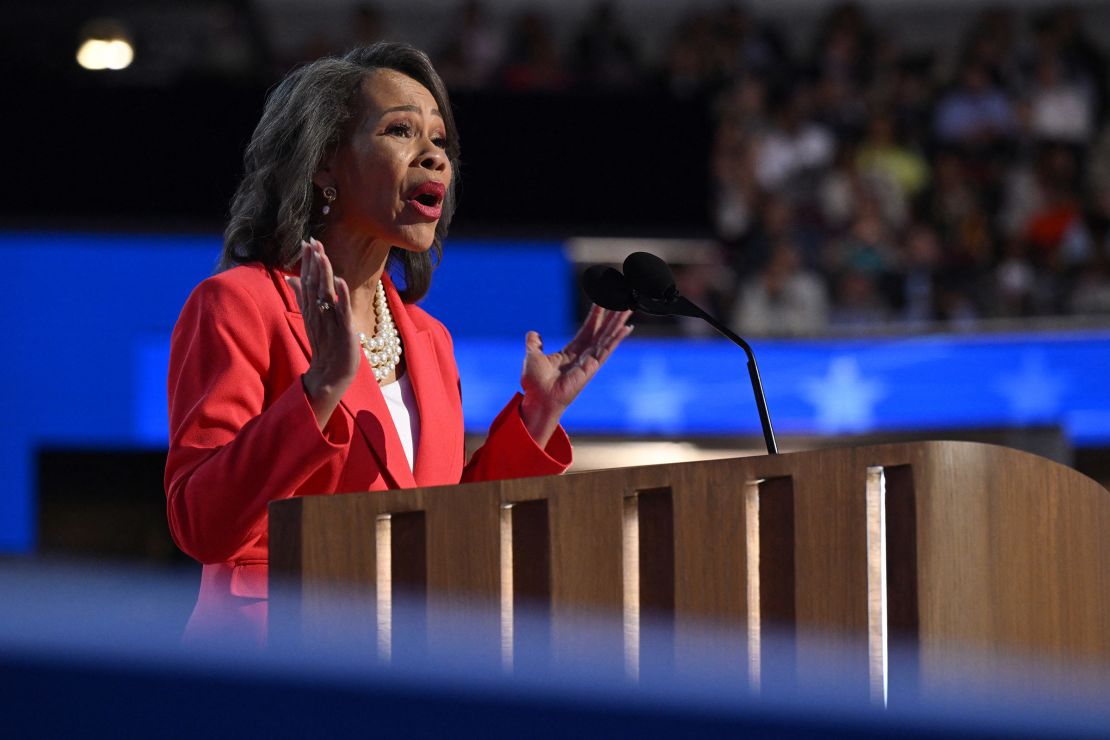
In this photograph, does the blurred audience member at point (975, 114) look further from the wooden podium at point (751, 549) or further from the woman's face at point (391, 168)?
the wooden podium at point (751, 549)

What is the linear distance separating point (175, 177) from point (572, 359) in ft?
13.6

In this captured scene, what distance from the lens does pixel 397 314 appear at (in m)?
2.03

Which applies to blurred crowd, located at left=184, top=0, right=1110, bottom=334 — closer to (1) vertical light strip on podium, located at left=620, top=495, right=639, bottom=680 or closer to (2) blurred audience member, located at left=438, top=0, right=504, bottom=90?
(2) blurred audience member, located at left=438, top=0, right=504, bottom=90

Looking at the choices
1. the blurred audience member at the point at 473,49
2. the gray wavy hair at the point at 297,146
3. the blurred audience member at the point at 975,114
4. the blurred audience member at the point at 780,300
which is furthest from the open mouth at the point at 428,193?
the blurred audience member at the point at 975,114

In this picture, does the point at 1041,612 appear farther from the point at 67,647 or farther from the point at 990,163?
the point at 990,163

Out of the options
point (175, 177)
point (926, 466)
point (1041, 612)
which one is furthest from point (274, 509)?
point (175, 177)

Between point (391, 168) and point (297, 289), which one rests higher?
point (391, 168)

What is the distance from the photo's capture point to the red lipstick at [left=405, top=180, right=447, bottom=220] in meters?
1.92

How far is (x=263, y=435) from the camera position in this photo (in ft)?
4.95

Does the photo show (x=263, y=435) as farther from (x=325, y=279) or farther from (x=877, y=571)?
(x=877, y=571)

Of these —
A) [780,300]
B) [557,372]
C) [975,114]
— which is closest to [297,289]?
[557,372]

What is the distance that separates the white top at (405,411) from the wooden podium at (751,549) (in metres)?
0.54

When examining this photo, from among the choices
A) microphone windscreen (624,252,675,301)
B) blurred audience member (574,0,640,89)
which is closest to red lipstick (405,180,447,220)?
microphone windscreen (624,252,675,301)

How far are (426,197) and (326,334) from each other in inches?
18.0
